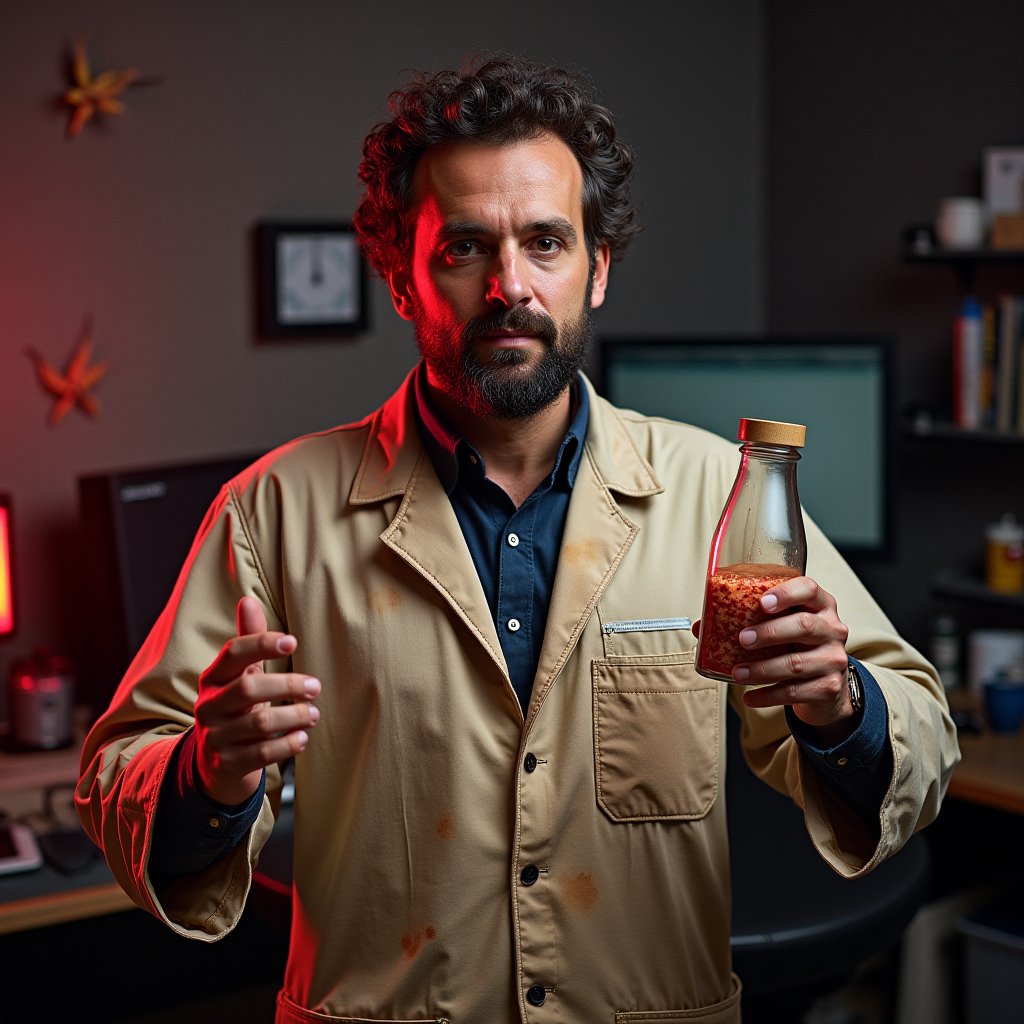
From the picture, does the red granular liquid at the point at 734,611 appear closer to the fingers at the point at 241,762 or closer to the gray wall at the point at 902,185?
the fingers at the point at 241,762

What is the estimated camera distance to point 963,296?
2965 mm

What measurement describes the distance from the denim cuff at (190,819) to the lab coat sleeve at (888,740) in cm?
53

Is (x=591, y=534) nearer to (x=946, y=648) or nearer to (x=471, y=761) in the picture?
(x=471, y=761)

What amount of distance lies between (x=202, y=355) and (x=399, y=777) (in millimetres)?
1632

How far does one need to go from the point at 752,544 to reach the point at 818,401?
182 centimetres

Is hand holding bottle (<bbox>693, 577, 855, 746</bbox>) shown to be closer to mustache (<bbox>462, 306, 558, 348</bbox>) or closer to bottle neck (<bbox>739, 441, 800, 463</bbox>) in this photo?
bottle neck (<bbox>739, 441, 800, 463</bbox>)

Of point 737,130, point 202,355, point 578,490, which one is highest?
point 737,130

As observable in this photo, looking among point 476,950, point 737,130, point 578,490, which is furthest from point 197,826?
point 737,130

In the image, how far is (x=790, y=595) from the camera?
99 cm

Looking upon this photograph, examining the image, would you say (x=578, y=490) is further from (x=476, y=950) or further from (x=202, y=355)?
(x=202, y=355)

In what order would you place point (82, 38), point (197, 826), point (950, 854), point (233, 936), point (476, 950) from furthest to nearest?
point (950, 854) → point (233, 936) → point (82, 38) → point (476, 950) → point (197, 826)

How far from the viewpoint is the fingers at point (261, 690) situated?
95 centimetres

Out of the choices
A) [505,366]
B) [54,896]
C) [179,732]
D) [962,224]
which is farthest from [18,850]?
[962,224]

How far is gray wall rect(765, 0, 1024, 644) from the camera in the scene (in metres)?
2.93
